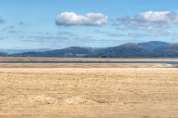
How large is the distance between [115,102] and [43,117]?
768 cm

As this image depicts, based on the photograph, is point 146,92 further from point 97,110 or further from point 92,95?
point 97,110

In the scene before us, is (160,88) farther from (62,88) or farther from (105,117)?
(105,117)

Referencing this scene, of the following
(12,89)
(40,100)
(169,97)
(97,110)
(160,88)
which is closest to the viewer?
(97,110)

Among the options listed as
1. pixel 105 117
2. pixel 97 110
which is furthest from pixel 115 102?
pixel 105 117

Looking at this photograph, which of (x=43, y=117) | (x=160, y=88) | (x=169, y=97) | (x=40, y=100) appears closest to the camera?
(x=43, y=117)

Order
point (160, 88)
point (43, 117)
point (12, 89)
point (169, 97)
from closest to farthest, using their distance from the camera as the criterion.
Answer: point (43, 117), point (169, 97), point (12, 89), point (160, 88)

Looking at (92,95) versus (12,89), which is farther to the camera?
(12,89)

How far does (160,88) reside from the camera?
132 ft

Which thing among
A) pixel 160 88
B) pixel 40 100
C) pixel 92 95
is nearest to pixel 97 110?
pixel 40 100

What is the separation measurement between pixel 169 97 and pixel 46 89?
32.9 feet

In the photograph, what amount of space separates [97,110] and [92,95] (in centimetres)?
819

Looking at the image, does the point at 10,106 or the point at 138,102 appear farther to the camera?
the point at 138,102

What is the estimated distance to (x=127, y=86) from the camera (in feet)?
137

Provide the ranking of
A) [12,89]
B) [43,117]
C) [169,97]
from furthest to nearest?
[12,89]
[169,97]
[43,117]
